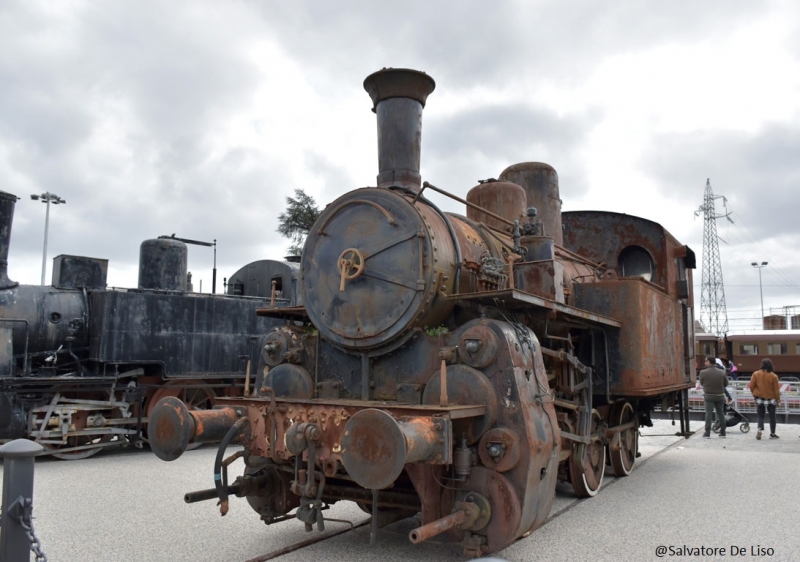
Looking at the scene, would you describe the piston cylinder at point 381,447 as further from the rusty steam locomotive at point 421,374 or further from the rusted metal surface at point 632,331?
the rusted metal surface at point 632,331

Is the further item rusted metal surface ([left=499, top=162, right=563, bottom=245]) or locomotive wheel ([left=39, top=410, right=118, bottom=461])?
locomotive wheel ([left=39, top=410, right=118, bottom=461])

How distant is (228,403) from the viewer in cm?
479

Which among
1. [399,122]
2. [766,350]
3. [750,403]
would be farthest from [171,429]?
Result: [766,350]

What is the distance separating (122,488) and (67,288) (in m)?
3.73

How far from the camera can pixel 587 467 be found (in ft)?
20.2

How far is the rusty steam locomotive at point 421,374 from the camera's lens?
4027 mm

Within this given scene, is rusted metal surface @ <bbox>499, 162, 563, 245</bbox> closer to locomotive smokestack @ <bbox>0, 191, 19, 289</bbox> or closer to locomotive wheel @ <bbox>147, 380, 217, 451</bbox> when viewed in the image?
locomotive wheel @ <bbox>147, 380, 217, 451</bbox>

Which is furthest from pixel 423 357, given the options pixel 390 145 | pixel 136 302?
pixel 136 302

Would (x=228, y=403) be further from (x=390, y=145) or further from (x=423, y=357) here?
(x=390, y=145)

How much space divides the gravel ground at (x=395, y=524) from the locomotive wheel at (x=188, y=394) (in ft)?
5.26

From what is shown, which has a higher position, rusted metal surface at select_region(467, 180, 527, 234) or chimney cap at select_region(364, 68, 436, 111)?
chimney cap at select_region(364, 68, 436, 111)

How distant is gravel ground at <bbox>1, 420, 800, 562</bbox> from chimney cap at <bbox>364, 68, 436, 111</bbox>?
345 cm

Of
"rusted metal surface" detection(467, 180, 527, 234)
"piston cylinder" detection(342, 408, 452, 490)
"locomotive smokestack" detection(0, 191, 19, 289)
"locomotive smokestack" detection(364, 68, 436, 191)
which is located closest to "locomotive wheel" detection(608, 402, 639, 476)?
"rusted metal surface" detection(467, 180, 527, 234)

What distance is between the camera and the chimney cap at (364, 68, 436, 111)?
5.36 m
